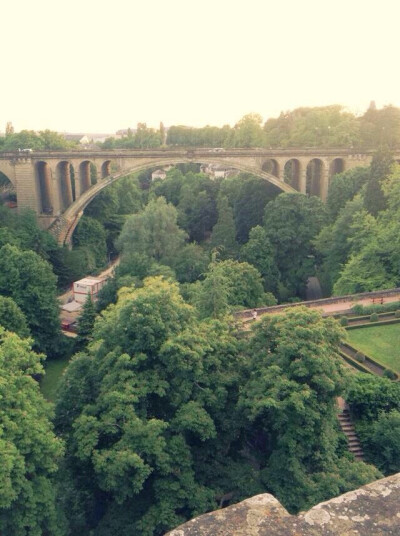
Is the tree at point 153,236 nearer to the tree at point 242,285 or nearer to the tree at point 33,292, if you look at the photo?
the tree at point 33,292

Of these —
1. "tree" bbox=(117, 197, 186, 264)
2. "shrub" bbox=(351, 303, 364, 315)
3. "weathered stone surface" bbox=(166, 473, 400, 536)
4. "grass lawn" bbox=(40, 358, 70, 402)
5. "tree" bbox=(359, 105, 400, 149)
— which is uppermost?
"tree" bbox=(359, 105, 400, 149)

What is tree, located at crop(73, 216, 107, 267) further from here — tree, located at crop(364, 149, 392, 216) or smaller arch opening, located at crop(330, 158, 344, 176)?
tree, located at crop(364, 149, 392, 216)

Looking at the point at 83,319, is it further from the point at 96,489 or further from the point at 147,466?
the point at 147,466

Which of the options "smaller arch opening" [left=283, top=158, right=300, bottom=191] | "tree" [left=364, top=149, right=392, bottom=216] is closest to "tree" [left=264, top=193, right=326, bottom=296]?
"tree" [left=364, top=149, right=392, bottom=216]

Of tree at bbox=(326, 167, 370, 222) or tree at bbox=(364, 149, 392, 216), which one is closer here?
tree at bbox=(364, 149, 392, 216)


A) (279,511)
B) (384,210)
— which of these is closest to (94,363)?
(279,511)

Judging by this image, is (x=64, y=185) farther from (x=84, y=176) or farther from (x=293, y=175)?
(x=293, y=175)

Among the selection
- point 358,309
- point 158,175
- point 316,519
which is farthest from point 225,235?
point 158,175
